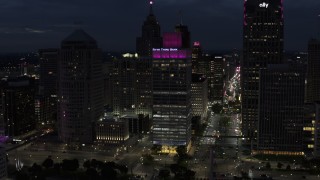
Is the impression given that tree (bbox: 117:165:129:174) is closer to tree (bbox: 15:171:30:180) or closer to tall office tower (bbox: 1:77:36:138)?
tree (bbox: 15:171:30:180)

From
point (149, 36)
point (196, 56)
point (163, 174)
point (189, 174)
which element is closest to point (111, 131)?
point (163, 174)

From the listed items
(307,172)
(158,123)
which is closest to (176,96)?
(158,123)

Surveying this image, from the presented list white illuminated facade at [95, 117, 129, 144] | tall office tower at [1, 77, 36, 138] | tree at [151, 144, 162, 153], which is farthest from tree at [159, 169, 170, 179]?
tall office tower at [1, 77, 36, 138]

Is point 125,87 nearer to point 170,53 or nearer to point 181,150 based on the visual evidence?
point 170,53

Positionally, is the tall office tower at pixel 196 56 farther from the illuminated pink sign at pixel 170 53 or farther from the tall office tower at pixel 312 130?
the tall office tower at pixel 312 130

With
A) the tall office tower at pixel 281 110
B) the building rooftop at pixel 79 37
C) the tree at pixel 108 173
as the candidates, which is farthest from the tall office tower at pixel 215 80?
the tree at pixel 108 173
